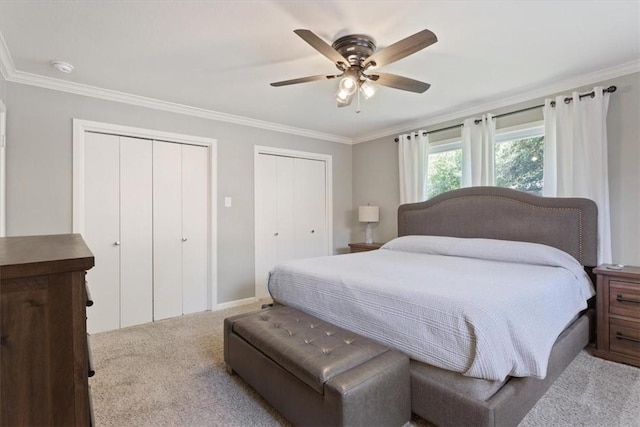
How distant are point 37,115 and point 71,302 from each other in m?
2.93

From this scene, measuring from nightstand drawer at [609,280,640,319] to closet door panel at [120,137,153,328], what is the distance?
13.7 ft

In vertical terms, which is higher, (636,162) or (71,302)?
(636,162)

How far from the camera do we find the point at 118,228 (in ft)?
10.5

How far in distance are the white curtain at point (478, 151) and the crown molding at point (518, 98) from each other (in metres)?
0.16

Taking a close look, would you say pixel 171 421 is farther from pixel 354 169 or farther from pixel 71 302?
pixel 354 169

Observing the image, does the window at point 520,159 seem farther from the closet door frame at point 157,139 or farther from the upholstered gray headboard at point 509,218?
the closet door frame at point 157,139

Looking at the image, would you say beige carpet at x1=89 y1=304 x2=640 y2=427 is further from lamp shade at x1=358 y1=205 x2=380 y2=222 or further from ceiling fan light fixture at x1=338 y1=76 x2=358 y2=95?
lamp shade at x1=358 y1=205 x2=380 y2=222

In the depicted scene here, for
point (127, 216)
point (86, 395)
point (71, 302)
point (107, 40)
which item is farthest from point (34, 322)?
point (127, 216)

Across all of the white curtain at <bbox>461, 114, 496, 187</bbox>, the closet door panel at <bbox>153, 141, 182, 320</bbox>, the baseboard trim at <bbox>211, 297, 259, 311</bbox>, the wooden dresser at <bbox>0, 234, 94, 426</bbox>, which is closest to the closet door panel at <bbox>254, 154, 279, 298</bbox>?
the baseboard trim at <bbox>211, 297, 259, 311</bbox>

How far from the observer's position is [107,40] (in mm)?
2123

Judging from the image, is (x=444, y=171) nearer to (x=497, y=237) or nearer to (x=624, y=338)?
(x=497, y=237)

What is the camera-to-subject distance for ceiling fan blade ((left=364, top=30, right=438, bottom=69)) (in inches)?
67.1

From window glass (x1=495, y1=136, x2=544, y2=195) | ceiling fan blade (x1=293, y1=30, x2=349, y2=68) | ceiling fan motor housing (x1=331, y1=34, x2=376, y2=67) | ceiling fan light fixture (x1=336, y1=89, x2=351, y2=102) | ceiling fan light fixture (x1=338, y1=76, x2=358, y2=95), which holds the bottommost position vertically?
window glass (x1=495, y1=136, x2=544, y2=195)

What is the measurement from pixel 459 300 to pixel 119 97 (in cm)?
350
